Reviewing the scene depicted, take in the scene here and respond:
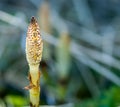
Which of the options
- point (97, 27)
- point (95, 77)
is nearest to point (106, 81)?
point (95, 77)

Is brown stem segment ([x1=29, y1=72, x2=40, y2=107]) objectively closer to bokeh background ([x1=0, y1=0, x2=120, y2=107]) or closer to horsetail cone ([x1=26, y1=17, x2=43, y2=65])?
horsetail cone ([x1=26, y1=17, x2=43, y2=65])

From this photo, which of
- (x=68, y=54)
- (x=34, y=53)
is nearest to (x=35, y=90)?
(x=34, y=53)

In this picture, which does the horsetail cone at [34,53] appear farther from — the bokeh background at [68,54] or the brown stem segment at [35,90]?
the bokeh background at [68,54]

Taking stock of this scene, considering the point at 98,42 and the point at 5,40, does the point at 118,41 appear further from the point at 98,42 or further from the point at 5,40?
the point at 5,40

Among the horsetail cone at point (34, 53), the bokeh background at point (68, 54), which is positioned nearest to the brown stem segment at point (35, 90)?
the horsetail cone at point (34, 53)

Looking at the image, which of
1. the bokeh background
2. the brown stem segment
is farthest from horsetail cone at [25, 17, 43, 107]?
the bokeh background

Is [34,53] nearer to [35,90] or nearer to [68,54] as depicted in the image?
[35,90]
